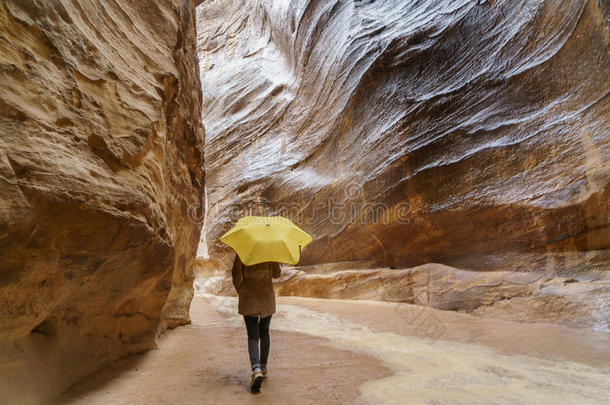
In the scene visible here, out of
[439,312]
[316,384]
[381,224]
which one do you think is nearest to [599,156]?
[439,312]

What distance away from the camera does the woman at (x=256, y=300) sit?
3518 mm

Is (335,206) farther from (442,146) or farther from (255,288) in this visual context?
(255,288)

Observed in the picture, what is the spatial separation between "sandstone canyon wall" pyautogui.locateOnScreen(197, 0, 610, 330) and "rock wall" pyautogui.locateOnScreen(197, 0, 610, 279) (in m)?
0.03

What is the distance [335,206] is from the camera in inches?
492

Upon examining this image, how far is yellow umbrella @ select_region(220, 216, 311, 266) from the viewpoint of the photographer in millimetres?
3301

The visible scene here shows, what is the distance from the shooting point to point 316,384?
3.45m

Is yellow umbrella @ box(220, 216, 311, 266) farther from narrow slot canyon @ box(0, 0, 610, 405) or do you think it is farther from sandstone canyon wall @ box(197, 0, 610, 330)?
sandstone canyon wall @ box(197, 0, 610, 330)

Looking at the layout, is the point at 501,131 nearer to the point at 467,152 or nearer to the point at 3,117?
the point at 467,152

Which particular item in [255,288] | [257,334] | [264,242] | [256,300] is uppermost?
[264,242]

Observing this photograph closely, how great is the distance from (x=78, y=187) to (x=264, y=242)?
4.86 feet

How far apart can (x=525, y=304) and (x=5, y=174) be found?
23.6ft

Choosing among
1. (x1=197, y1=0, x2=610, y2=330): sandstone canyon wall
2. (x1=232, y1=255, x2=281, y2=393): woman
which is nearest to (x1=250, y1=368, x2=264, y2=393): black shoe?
(x1=232, y1=255, x2=281, y2=393): woman

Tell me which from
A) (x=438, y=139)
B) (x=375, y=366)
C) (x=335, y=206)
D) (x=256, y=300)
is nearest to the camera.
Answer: (x=256, y=300)

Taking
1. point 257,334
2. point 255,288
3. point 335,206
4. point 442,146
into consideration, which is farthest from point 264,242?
point 335,206
